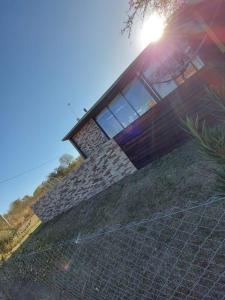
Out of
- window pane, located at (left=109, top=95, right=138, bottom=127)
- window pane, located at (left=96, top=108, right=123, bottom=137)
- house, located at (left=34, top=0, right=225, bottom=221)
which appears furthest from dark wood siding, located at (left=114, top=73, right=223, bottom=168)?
window pane, located at (left=96, top=108, right=123, bottom=137)

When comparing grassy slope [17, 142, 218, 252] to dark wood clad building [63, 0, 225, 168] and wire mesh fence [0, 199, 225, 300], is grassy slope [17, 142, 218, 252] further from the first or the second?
dark wood clad building [63, 0, 225, 168]

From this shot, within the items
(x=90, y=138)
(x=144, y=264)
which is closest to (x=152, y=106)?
A: (x=90, y=138)

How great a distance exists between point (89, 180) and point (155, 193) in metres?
5.65

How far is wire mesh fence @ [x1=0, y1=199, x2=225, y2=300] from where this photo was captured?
3.38 metres

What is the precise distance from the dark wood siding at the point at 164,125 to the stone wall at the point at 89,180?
467mm

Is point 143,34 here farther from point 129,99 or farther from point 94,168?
point 94,168

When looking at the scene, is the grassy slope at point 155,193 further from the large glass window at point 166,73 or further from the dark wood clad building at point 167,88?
the large glass window at point 166,73

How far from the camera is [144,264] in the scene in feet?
13.8

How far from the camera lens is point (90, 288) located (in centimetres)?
454

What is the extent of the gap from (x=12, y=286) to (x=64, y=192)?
6.49m

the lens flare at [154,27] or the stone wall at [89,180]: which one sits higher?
the lens flare at [154,27]

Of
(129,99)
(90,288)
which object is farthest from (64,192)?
(90,288)

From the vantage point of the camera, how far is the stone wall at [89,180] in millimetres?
10906

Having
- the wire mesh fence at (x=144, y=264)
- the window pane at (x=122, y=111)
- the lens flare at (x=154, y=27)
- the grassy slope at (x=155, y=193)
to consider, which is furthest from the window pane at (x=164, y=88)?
the wire mesh fence at (x=144, y=264)
